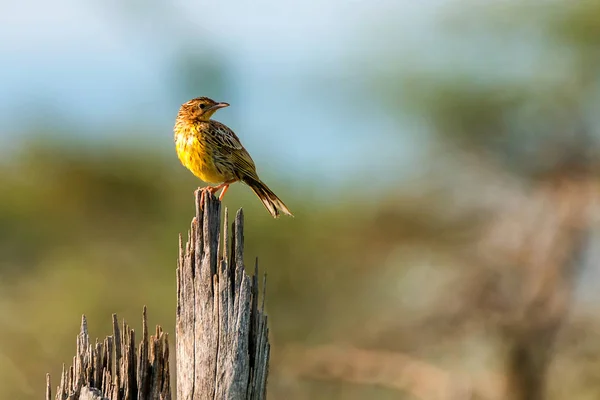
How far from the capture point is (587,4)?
952 inches

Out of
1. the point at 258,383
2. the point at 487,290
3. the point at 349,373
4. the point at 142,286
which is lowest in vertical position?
the point at 258,383

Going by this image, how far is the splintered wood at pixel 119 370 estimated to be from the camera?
571cm

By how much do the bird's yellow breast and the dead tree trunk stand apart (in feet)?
9.32

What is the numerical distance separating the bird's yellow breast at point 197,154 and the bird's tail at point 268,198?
0.71ft

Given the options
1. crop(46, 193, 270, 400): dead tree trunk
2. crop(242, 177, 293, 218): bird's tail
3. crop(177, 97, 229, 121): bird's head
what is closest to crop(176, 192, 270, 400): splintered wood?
crop(46, 193, 270, 400): dead tree trunk

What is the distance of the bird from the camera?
858 centimetres

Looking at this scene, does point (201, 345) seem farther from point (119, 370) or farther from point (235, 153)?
point (235, 153)

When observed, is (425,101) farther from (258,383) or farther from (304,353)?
→ (258,383)

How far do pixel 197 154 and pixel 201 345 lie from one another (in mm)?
3121

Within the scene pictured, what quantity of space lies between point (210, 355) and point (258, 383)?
283 mm

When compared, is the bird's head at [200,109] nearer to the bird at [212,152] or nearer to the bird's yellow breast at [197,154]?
the bird at [212,152]

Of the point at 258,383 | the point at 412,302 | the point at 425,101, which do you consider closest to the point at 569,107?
the point at 425,101

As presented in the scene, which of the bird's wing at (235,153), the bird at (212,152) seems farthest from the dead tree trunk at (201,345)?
the bird's wing at (235,153)

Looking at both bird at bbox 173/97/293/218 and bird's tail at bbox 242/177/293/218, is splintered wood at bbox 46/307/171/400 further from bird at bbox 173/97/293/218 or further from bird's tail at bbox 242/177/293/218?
bird at bbox 173/97/293/218
